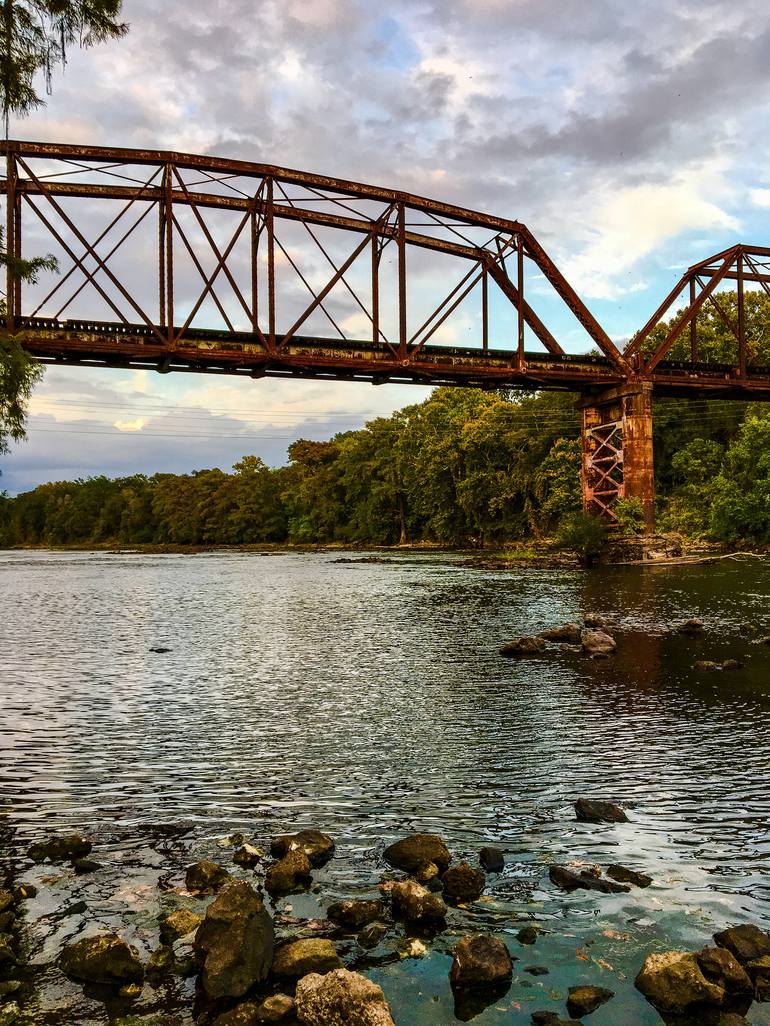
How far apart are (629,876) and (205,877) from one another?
3.26 m

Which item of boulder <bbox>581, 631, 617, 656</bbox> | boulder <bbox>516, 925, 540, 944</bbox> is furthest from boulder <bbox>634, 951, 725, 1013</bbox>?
boulder <bbox>581, 631, 617, 656</bbox>

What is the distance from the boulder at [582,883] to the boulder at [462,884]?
0.57 meters

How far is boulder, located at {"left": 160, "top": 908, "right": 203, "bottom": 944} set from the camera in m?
5.02

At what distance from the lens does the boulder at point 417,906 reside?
17.3 ft

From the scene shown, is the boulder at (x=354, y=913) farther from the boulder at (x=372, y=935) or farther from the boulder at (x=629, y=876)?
the boulder at (x=629, y=876)

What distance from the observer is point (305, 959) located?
463cm

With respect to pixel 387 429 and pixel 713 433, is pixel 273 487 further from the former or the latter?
pixel 713 433

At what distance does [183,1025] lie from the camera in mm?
4211

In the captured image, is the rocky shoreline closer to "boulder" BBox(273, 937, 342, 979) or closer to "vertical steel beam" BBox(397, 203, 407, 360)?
"boulder" BBox(273, 937, 342, 979)

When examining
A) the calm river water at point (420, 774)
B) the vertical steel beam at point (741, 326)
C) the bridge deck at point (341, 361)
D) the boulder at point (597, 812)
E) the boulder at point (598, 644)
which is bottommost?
the calm river water at point (420, 774)

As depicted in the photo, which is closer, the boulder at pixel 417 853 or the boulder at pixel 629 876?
the boulder at pixel 629 876

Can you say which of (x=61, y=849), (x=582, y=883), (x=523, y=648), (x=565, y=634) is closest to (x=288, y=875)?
(x=61, y=849)

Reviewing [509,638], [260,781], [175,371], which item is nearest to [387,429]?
[175,371]

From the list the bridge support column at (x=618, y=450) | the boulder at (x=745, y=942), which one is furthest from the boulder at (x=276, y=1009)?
the bridge support column at (x=618, y=450)
